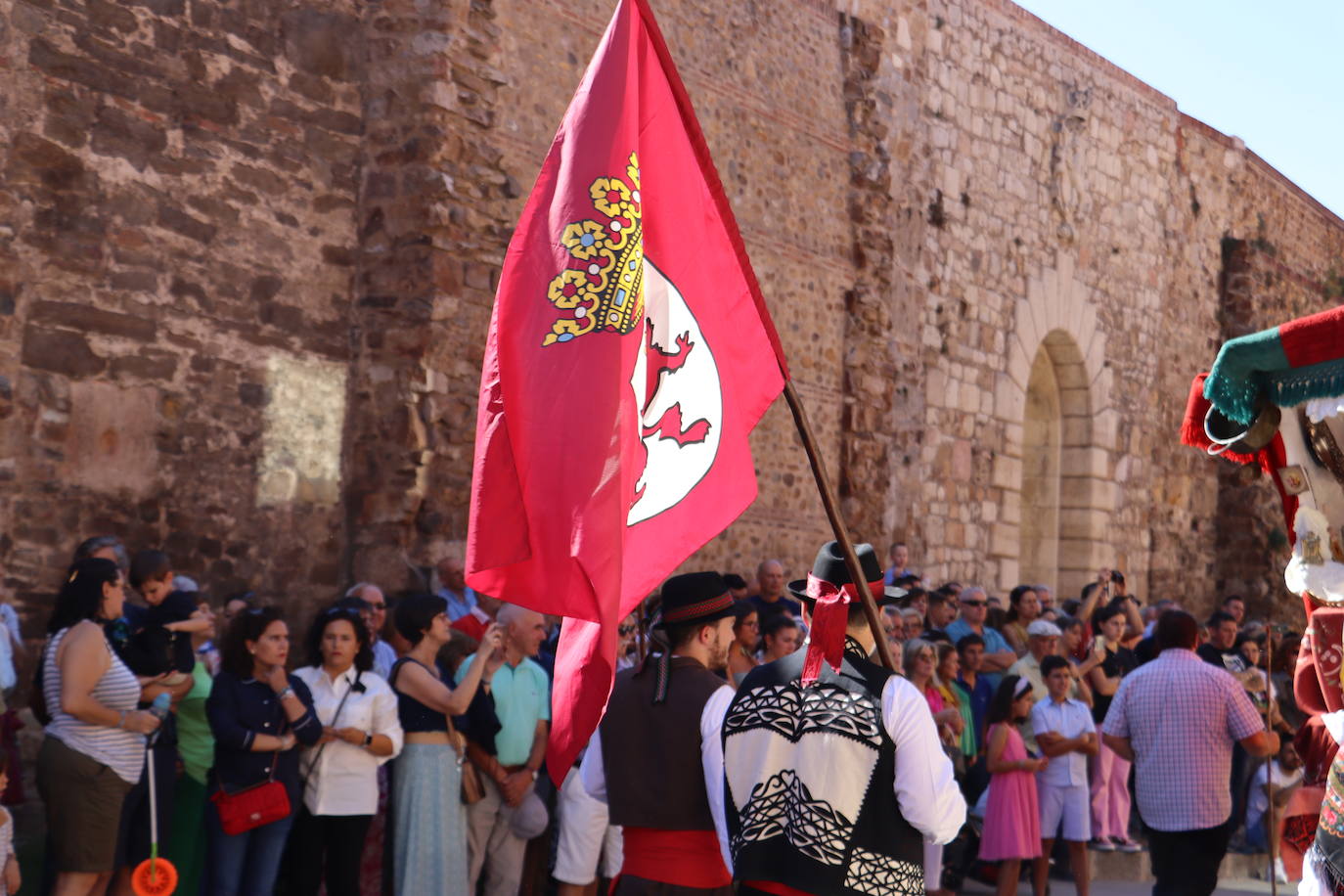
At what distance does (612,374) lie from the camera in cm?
382

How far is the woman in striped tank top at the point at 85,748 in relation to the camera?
6.05 metres

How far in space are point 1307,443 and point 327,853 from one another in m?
4.60

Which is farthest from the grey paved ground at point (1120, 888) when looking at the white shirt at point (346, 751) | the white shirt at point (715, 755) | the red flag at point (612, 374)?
the red flag at point (612, 374)

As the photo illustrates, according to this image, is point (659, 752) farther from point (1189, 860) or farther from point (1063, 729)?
point (1063, 729)

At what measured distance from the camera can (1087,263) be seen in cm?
1684

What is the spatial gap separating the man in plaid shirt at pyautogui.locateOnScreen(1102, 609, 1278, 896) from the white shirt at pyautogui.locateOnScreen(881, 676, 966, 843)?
9.04ft

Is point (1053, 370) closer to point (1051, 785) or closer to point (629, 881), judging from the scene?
point (1051, 785)

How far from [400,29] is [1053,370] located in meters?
9.50

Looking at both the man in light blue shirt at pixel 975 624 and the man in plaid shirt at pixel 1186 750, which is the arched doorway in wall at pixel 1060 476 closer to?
the man in light blue shirt at pixel 975 624

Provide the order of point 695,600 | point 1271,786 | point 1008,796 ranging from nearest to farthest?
point 695,600
point 1271,786
point 1008,796

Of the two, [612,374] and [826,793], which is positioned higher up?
[612,374]

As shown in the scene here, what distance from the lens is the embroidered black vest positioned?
3.89 meters

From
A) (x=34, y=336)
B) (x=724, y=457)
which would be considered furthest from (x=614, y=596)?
(x=34, y=336)

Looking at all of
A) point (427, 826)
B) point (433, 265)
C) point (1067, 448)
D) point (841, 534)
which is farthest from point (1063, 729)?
point (1067, 448)
